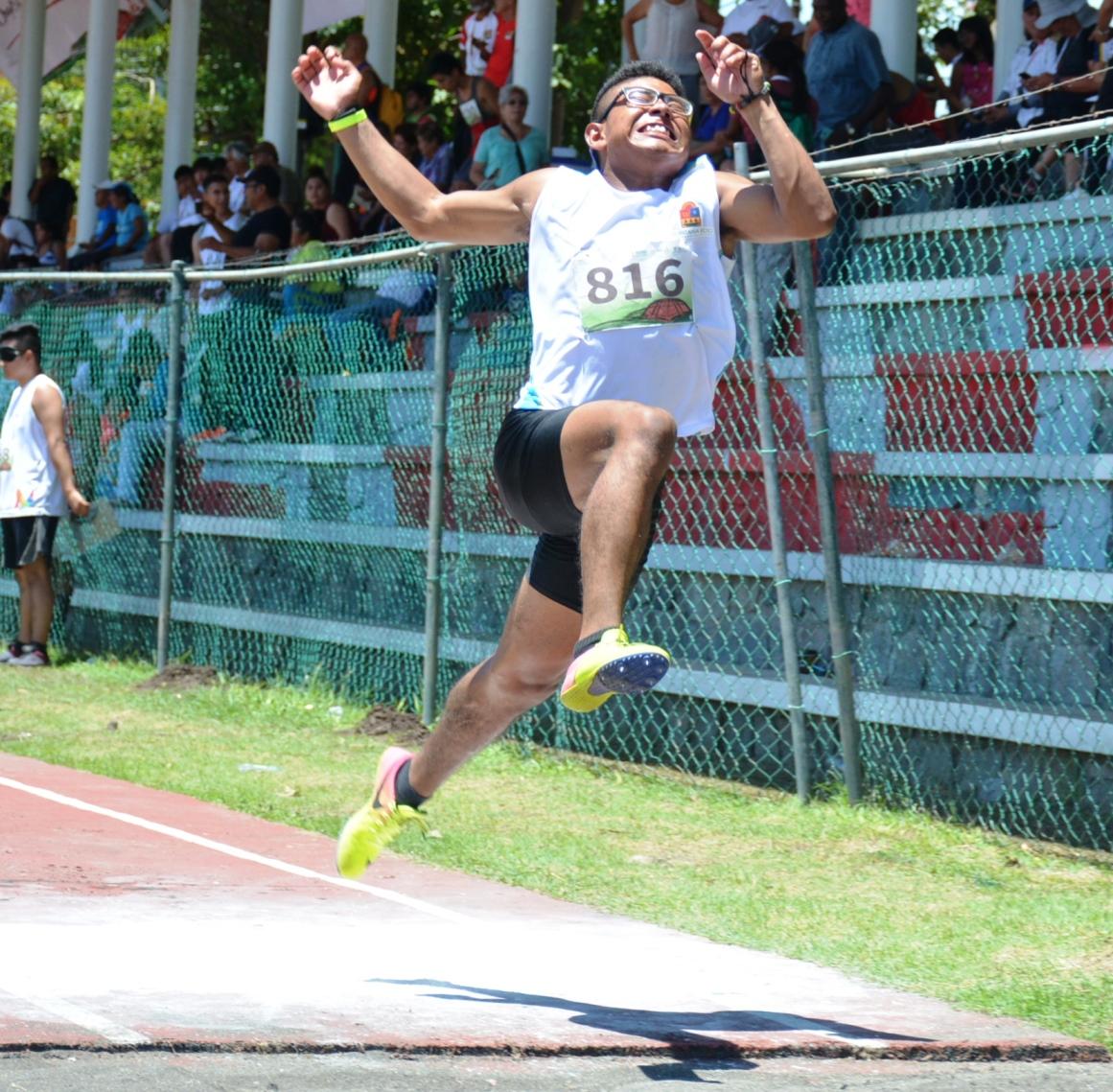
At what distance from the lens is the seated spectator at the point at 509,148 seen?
13.4 meters

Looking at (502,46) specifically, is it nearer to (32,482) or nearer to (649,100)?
(32,482)

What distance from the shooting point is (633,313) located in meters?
4.79

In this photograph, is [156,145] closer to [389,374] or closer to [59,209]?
[59,209]

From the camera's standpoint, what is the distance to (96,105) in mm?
21875

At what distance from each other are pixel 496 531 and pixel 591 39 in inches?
792

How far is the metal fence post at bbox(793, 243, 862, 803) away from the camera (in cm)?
780

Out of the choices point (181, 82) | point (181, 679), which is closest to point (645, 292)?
point (181, 679)

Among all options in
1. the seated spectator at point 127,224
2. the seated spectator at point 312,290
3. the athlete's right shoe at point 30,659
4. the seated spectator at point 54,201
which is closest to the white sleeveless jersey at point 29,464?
the athlete's right shoe at point 30,659

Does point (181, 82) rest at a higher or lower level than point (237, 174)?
higher

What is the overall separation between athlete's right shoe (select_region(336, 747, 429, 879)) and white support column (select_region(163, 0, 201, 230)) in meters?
16.6

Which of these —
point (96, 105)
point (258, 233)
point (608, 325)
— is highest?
point (96, 105)

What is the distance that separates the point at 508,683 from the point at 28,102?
19.6 m

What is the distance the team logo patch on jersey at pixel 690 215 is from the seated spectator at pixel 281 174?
36.9 feet

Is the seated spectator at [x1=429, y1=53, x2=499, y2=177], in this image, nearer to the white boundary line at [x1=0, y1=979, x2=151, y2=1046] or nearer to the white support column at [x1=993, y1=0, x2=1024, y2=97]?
the white support column at [x1=993, y1=0, x2=1024, y2=97]
